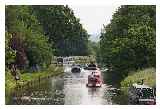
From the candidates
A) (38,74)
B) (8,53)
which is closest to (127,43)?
(38,74)

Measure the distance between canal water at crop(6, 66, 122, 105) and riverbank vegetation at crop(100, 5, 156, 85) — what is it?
0.61 ft

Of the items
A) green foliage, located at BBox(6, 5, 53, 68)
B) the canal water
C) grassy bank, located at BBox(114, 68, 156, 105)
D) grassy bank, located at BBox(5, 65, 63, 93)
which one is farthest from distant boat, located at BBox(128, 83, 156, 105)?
green foliage, located at BBox(6, 5, 53, 68)

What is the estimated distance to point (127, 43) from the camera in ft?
40.0

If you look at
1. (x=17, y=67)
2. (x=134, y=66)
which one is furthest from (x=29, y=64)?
(x=134, y=66)

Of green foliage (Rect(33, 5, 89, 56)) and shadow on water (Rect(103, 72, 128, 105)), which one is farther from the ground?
green foliage (Rect(33, 5, 89, 56))

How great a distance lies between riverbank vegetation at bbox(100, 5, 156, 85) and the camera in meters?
12.1

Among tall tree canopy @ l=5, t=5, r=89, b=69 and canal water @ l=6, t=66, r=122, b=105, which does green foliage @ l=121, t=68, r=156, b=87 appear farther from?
tall tree canopy @ l=5, t=5, r=89, b=69

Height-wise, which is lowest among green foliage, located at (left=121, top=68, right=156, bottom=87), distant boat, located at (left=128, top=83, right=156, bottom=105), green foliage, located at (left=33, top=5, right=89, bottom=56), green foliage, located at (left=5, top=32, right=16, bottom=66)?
distant boat, located at (left=128, top=83, right=156, bottom=105)

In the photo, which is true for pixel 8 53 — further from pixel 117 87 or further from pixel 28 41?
pixel 117 87

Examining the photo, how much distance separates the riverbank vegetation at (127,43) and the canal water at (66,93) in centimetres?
19

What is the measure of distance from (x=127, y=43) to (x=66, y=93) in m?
0.68

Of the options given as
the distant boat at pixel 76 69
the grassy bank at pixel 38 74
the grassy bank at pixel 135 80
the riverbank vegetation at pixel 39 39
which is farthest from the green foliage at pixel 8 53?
the grassy bank at pixel 135 80

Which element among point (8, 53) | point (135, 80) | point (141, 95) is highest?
point (8, 53)
